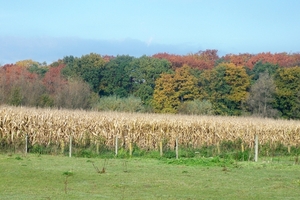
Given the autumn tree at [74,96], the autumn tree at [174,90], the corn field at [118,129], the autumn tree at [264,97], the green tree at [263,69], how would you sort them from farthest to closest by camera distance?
1. the green tree at [263,69]
2. the autumn tree at [174,90]
3. the autumn tree at [264,97]
4. the autumn tree at [74,96]
5. the corn field at [118,129]

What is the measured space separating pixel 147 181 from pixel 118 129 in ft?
45.9

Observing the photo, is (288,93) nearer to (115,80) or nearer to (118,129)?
(115,80)

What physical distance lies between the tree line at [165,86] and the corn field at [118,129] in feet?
66.1

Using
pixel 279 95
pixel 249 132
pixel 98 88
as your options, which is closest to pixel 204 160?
pixel 249 132

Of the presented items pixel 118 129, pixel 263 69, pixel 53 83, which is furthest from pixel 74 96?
pixel 118 129

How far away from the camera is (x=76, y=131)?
94.1 ft

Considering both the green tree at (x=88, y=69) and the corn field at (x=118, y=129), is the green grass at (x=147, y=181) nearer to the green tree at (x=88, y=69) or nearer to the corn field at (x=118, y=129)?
the corn field at (x=118, y=129)

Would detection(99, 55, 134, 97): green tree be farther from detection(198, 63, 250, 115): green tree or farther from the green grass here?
the green grass

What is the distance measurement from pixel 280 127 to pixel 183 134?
7.73m

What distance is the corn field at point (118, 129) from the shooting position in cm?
2764

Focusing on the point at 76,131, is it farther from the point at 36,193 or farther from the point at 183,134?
the point at 36,193

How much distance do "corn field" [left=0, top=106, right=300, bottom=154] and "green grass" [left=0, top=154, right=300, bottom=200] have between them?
7530 millimetres

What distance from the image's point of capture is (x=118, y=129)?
29188mm

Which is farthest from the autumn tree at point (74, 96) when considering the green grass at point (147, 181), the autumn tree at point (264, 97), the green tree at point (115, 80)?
the green grass at point (147, 181)
